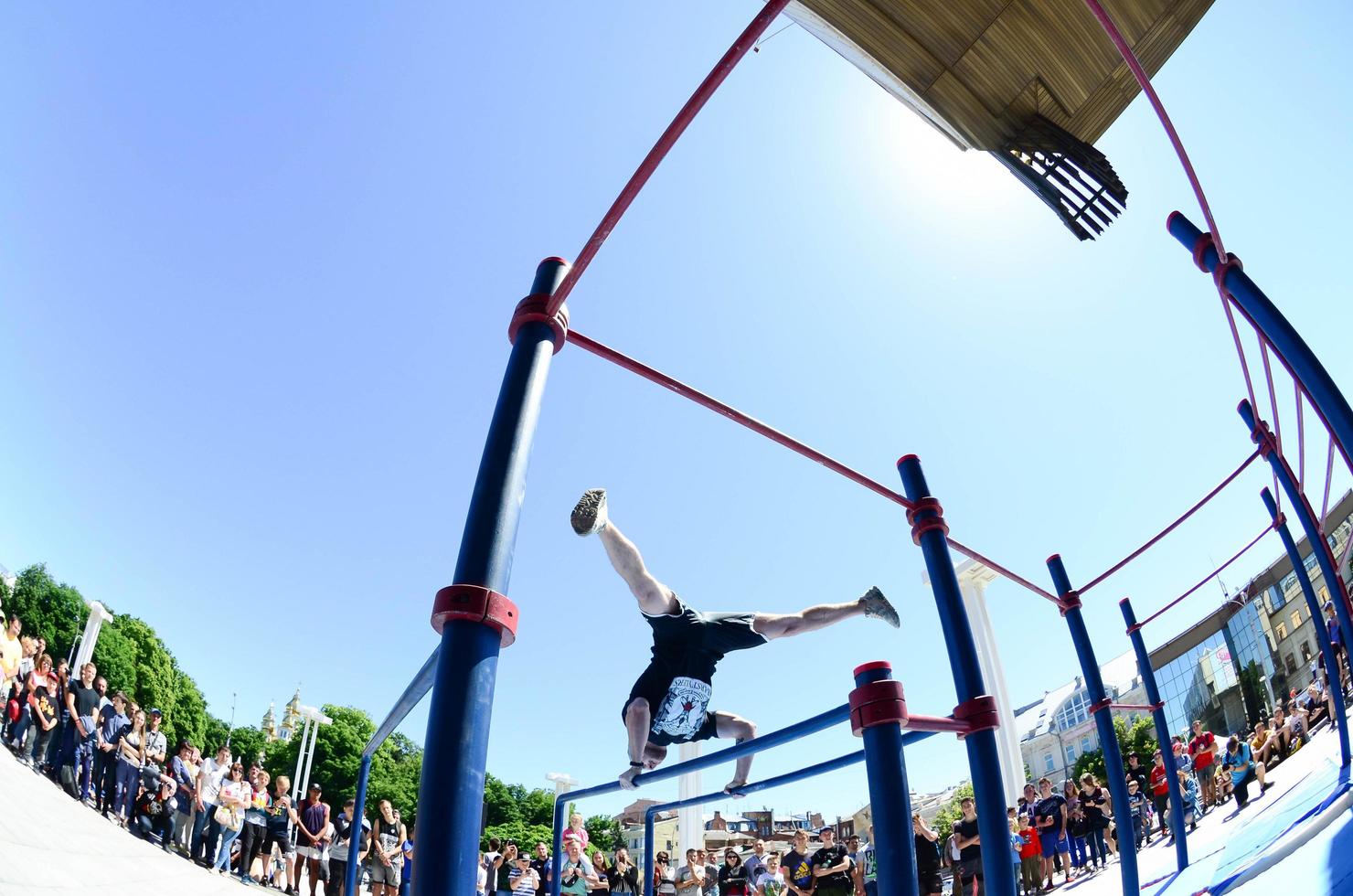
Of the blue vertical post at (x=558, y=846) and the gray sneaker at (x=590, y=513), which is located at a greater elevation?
the gray sneaker at (x=590, y=513)

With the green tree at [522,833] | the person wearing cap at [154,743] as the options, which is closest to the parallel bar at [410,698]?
the person wearing cap at [154,743]

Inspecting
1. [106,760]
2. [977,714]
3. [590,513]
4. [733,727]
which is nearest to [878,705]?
[977,714]

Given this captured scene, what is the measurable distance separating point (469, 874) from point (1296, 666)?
41.8m

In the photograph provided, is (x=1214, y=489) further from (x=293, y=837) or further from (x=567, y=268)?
(x=293, y=837)

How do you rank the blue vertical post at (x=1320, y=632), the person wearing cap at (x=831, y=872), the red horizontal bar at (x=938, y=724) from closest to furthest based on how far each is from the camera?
the red horizontal bar at (x=938, y=724) < the blue vertical post at (x=1320, y=632) < the person wearing cap at (x=831, y=872)

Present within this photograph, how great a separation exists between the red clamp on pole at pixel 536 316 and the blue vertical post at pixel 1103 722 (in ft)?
11.6

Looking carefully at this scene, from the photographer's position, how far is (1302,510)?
157 inches

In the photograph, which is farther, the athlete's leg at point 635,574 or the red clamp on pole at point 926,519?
the athlete's leg at point 635,574

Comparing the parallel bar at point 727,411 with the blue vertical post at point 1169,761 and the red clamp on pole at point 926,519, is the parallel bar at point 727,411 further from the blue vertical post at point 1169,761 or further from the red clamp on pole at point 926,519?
the blue vertical post at point 1169,761

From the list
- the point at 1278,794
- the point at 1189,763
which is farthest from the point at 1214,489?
the point at 1189,763

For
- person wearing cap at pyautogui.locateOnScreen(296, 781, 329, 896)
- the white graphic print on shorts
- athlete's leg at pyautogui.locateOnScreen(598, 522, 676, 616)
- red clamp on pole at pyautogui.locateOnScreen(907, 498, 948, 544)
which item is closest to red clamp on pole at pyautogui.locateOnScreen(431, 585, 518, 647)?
athlete's leg at pyautogui.locateOnScreen(598, 522, 676, 616)

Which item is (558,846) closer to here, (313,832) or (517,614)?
(517,614)

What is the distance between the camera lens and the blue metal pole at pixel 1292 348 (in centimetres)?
238

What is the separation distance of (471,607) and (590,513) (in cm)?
122
